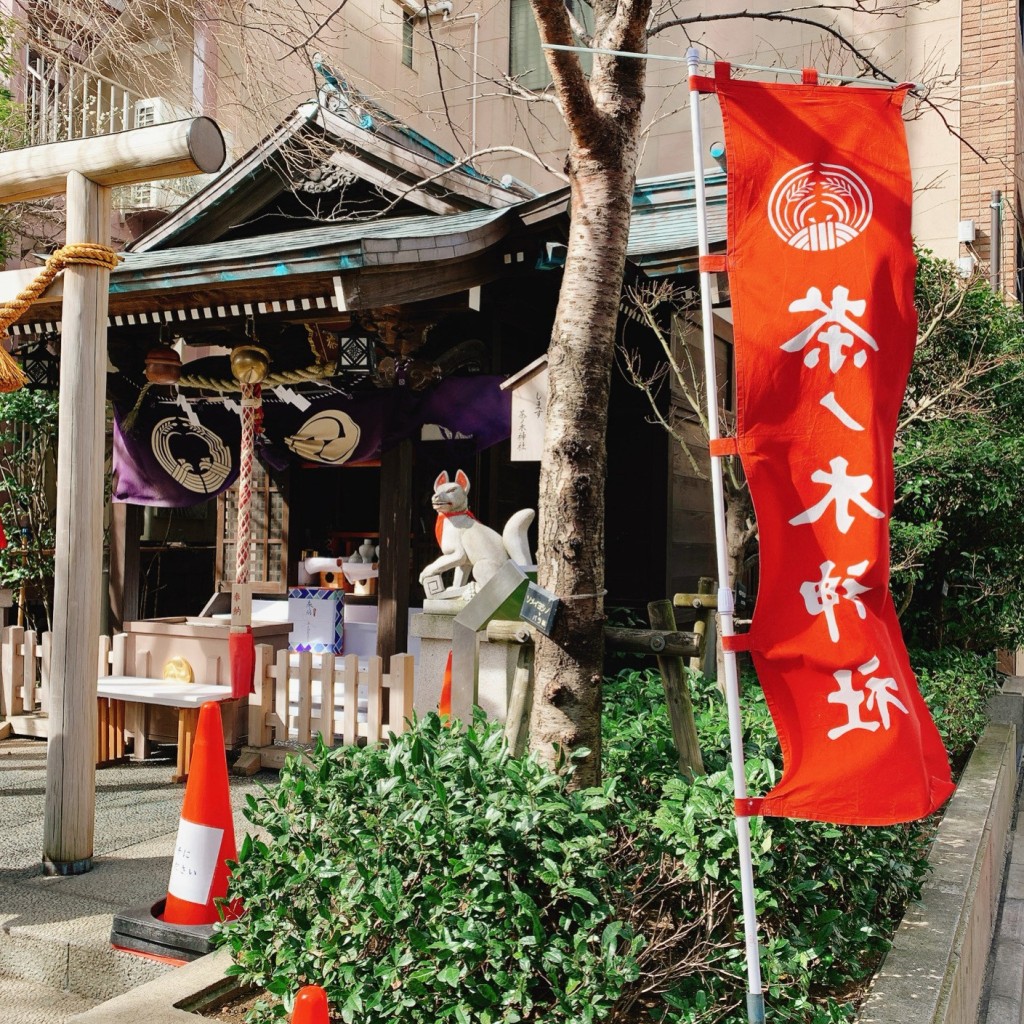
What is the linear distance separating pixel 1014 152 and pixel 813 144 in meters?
15.5

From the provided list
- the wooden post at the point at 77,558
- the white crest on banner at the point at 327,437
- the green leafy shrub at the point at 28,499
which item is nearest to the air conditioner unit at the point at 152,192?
the green leafy shrub at the point at 28,499

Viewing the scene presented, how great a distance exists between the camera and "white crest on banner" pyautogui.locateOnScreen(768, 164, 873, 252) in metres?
3.24

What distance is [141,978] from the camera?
3.85m

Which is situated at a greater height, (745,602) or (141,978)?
(745,602)

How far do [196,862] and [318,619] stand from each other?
6.90 meters

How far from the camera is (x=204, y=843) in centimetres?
397

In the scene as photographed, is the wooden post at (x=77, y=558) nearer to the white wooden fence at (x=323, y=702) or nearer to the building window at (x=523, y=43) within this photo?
the white wooden fence at (x=323, y=702)

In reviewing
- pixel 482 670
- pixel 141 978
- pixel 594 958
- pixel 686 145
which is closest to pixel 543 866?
pixel 594 958

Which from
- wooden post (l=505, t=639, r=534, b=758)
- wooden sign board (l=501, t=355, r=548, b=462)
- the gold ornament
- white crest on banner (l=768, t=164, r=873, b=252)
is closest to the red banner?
white crest on banner (l=768, t=164, r=873, b=252)

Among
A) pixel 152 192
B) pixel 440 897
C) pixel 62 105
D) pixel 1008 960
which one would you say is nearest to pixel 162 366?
pixel 440 897

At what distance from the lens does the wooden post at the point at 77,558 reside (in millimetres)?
4832

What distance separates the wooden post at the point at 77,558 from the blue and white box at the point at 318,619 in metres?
5.75

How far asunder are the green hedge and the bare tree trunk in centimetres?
30

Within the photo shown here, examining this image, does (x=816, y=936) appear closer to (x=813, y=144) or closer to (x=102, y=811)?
(x=813, y=144)
